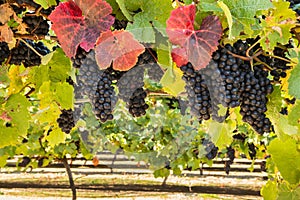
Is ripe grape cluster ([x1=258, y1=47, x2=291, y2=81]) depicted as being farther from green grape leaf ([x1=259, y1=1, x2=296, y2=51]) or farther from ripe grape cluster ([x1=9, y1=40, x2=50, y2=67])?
ripe grape cluster ([x1=9, y1=40, x2=50, y2=67])

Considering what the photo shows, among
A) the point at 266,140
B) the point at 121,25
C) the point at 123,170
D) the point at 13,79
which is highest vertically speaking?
the point at 123,170

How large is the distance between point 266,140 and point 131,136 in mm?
2414

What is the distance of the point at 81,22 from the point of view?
1377 millimetres

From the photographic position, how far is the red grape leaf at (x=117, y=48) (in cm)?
133

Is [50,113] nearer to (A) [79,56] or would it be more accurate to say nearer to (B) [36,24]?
(B) [36,24]

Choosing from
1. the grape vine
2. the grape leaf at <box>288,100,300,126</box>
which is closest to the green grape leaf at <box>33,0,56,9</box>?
the grape vine

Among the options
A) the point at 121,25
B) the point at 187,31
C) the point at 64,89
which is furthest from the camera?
the point at 64,89

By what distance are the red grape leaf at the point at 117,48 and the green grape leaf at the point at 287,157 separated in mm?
665

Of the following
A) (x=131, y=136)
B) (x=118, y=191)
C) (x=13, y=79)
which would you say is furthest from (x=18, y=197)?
(x=13, y=79)

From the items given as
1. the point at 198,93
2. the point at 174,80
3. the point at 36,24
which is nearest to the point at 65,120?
the point at 36,24

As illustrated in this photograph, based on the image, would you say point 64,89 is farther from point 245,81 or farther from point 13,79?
point 245,81

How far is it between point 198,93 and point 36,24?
758mm

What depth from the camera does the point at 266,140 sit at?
6.73m

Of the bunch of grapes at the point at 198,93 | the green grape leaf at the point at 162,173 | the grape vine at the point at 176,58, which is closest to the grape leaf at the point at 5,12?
the grape vine at the point at 176,58
